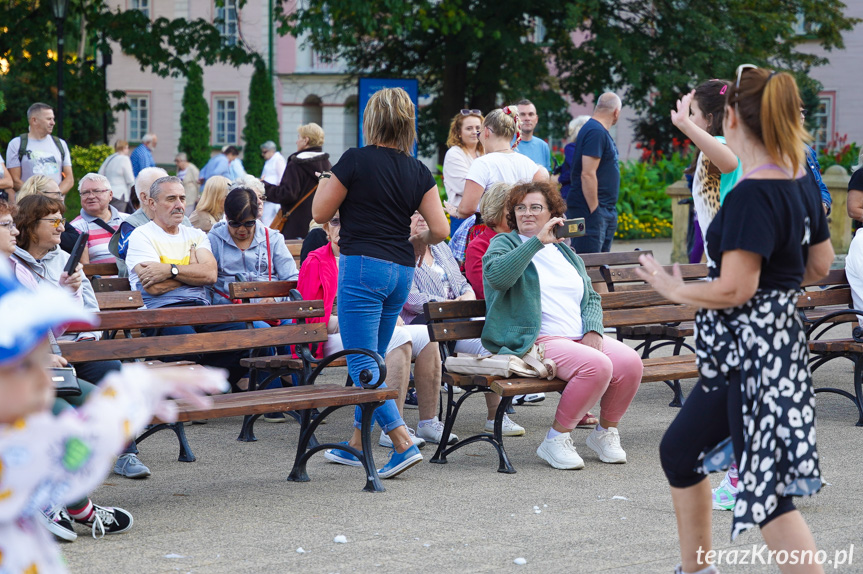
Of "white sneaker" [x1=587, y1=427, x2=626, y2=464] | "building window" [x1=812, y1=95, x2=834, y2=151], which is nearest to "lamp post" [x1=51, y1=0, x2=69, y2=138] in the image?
"white sneaker" [x1=587, y1=427, x2=626, y2=464]

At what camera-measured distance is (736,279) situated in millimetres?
3389

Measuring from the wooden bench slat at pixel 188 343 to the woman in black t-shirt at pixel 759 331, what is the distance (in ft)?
9.11

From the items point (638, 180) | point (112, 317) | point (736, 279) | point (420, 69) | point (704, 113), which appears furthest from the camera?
point (420, 69)

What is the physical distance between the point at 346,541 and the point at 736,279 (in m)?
2.02

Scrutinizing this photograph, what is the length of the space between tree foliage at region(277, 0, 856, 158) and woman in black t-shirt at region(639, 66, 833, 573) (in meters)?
20.3

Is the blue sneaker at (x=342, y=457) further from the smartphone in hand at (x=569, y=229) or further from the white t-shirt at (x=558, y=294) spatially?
the smartphone in hand at (x=569, y=229)

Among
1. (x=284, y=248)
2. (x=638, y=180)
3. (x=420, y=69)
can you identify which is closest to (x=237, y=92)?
(x=420, y=69)

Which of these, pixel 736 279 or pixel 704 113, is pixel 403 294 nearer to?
pixel 704 113

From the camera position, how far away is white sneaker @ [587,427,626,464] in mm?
6070

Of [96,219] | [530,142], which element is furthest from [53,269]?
[530,142]

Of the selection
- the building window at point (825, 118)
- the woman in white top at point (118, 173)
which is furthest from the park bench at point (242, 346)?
the building window at point (825, 118)

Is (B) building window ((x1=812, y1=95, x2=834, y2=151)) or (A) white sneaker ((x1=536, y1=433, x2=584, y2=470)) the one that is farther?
(B) building window ((x1=812, y1=95, x2=834, y2=151))

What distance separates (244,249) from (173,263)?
2.02 ft

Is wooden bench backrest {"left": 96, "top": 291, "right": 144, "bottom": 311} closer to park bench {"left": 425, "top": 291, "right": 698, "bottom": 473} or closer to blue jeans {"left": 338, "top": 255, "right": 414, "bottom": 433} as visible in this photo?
blue jeans {"left": 338, "top": 255, "right": 414, "bottom": 433}
